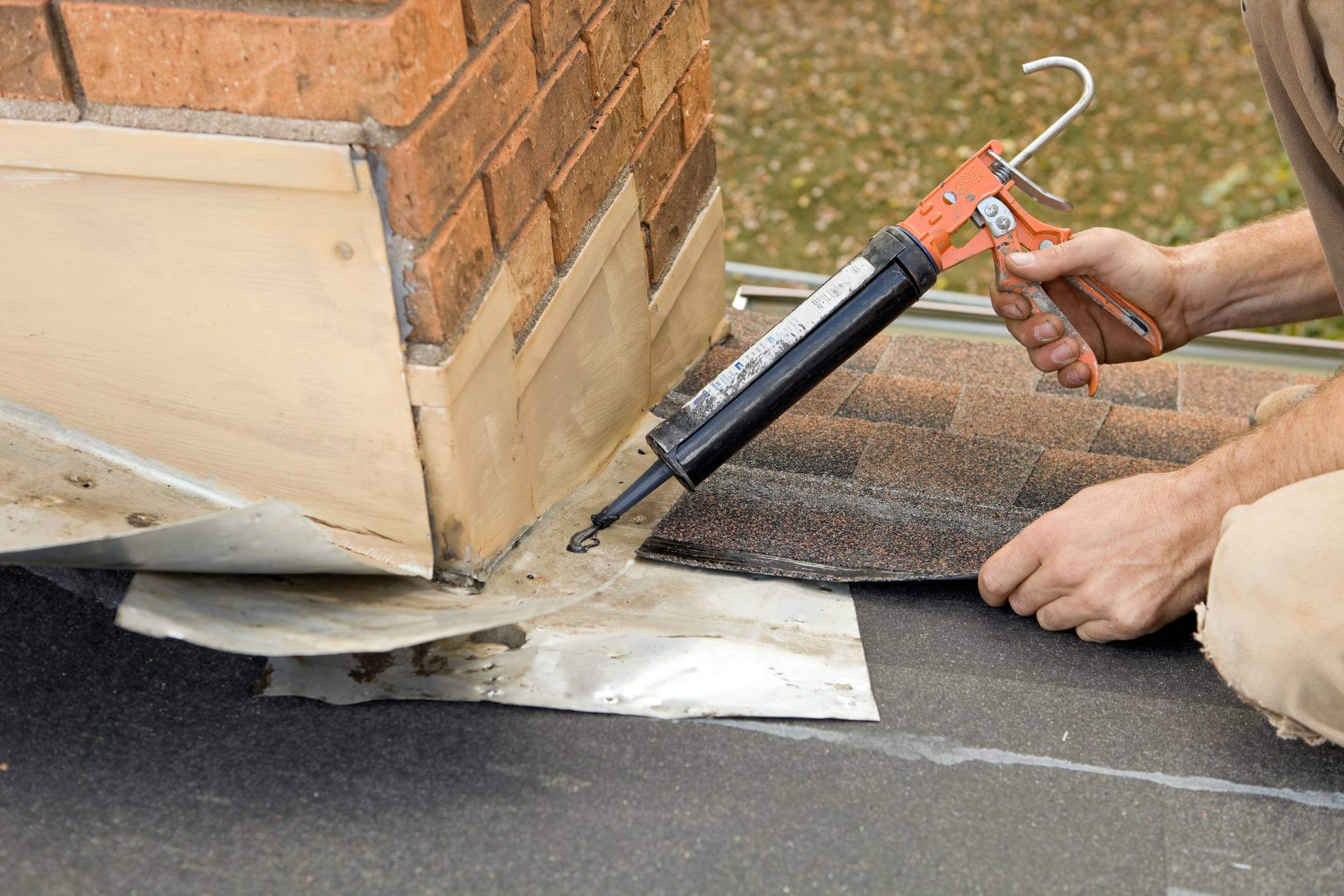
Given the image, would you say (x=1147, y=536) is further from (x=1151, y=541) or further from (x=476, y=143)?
(x=476, y=143)

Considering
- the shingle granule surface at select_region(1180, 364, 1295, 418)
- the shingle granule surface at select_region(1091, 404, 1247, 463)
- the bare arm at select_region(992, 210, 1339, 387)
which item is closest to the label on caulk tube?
the bare arm at select_region(992, 210, 1339, 387)

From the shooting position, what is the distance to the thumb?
171cm

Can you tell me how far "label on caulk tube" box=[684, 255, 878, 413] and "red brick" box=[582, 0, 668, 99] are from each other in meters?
0.43

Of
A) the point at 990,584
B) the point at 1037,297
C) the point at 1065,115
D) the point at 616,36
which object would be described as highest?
the point at 616,36

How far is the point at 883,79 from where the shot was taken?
6.68 meters

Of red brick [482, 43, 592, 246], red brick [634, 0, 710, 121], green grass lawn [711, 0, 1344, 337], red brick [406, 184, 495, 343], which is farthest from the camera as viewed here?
green grass lawn [711, 0, 1344, 337]

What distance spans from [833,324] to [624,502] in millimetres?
373

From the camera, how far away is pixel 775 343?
1.54 m

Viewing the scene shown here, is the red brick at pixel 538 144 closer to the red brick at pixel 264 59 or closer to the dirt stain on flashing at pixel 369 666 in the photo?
the red brick at pixel 264 59

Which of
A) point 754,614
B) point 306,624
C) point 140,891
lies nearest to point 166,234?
point 306,624

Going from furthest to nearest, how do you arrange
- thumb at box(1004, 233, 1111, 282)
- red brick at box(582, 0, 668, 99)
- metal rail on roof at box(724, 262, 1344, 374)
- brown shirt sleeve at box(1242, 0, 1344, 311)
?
metal rail on roof at box(724, 262, 1344, 374) → thumb at box(1004, 233, 1111, 282) → red brick at box(582, 0, 668, 99) → brown shirt sleeve at box(1242, 0, 1344, 311)

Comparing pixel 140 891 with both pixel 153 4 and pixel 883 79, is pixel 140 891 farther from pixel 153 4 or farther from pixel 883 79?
pixel 883 79

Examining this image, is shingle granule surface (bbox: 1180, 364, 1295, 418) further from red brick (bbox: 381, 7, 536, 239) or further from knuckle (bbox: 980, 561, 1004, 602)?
red brick (bbox: 381, 7, 536, 239)

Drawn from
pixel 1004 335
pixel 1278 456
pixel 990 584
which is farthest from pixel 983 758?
pixel 1004 335
